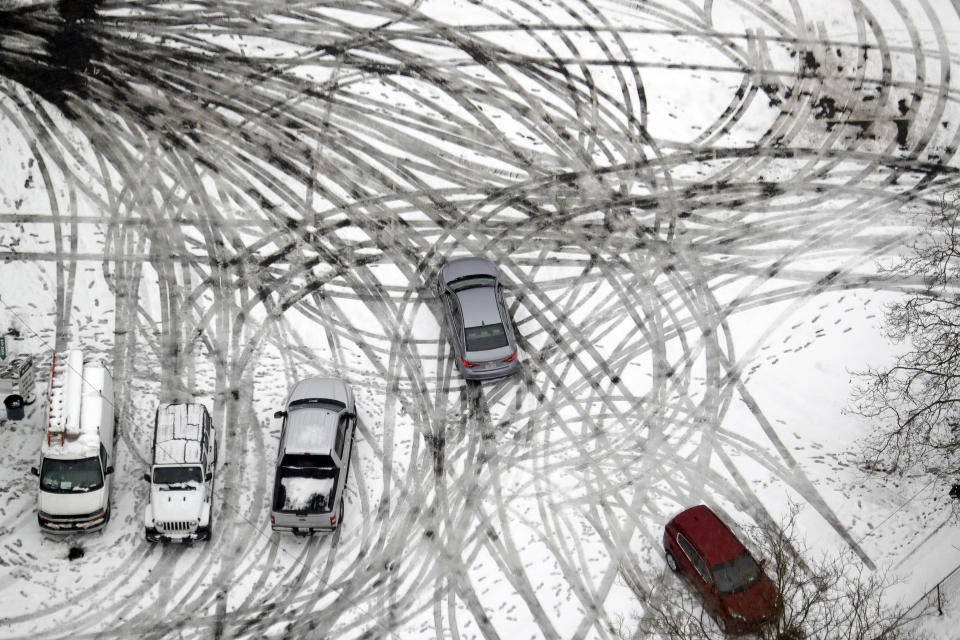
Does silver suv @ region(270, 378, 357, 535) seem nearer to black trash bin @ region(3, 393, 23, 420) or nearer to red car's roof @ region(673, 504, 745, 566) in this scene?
black trash bin @ region(3, 393, 23, 420)

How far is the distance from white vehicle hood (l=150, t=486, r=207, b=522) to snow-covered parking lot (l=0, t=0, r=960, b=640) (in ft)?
3.25

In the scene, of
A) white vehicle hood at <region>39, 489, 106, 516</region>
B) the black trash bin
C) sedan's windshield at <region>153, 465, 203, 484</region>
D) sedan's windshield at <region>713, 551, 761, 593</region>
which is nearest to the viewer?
sedan's windshield at <region>713, 551, 761, 593</region>

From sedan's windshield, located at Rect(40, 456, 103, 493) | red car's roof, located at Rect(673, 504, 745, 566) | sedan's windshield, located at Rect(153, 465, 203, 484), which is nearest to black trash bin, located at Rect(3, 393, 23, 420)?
sedan's windshield, located at Rect(40, 456, 103, 493)

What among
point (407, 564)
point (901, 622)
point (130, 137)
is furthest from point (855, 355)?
point (130, 137)

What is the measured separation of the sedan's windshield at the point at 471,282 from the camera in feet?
76.9

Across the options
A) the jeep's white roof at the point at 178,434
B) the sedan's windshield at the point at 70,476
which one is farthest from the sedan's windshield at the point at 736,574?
the sedan's windshield at the point at 70,476

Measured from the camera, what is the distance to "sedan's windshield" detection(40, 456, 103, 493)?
65.3 feet

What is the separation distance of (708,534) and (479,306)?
759cm

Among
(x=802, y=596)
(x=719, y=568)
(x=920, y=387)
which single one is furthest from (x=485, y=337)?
(x=920, y=387)

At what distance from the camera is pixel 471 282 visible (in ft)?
77.1

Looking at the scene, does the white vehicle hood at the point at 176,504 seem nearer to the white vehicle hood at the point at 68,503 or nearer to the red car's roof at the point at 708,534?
the white vehicle hood at the point at 68,503

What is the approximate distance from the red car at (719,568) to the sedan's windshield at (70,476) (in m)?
12.4

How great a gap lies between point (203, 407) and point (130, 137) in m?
9.03

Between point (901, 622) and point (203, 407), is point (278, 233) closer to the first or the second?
point (203, 407)
